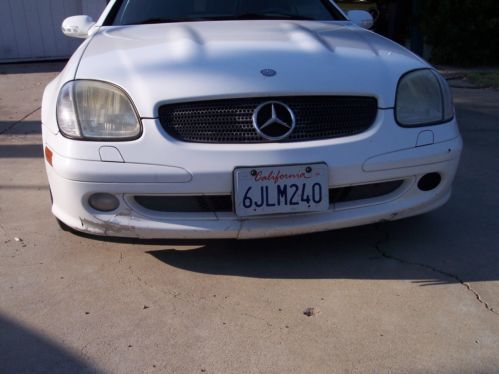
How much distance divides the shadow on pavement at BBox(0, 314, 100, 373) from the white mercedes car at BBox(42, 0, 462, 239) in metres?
0.58

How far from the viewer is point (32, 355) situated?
2.38 m

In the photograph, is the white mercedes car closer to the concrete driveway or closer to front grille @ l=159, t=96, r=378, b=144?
front grille @ l=159, t=96, r=378, b=144

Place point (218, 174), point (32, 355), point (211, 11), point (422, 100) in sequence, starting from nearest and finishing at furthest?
point (32, 355)
point (218, 174)
point (422, 100)
point (211, 11)

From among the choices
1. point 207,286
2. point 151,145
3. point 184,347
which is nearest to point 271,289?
point 207,286

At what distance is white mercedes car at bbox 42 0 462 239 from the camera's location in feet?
8.84

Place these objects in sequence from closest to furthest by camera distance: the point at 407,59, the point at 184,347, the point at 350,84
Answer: the point at 184,347
the point at 350,84
the point at 407,59

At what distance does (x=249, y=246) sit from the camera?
3.26 metres

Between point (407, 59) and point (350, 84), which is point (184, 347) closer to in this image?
point (350, 84)

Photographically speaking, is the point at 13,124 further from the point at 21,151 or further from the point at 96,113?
the point at 96,113

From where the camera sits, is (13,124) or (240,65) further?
(13,124)

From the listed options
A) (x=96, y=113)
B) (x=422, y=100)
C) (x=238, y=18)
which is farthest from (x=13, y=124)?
(x=422, y=100)

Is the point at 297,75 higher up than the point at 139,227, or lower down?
higher up

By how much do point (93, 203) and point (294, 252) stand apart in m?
1.02

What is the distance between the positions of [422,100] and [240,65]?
884mm
